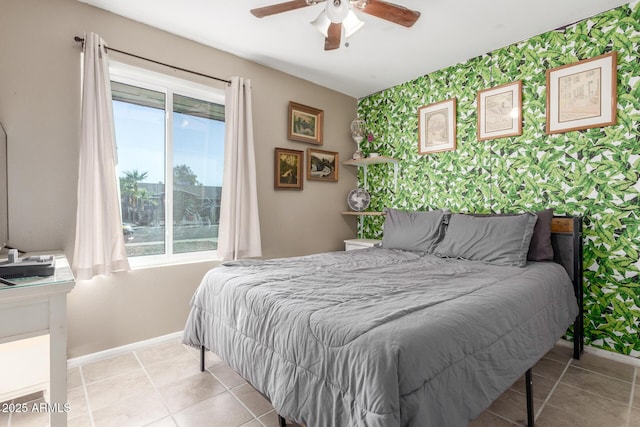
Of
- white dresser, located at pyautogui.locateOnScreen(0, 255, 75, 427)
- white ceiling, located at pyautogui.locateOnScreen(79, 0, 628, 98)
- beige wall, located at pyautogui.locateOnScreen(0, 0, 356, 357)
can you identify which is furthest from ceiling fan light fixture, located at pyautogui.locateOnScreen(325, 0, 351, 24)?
white dresser, located at pyautogui.locateOnScreen(0, 255, 75, 427)

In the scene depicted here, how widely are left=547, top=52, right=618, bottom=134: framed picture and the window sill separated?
317 centimetres

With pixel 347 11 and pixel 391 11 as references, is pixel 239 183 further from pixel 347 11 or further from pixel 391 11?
pixel 391 11

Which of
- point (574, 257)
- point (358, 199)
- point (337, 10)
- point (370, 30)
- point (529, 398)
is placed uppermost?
point (370, 30)

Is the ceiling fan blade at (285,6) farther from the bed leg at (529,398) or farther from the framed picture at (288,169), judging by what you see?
the bed leg at (529,398)

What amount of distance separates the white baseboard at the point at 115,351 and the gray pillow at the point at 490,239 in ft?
8.01

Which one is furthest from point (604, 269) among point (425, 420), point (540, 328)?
point (425, 420)

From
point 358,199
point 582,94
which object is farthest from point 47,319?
point 582,94

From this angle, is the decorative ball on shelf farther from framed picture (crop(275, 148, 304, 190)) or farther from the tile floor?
the tile floor

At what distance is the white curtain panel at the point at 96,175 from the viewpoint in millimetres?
2197

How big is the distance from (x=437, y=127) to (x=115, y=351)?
3614mm

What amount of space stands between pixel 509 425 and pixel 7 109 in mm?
3506

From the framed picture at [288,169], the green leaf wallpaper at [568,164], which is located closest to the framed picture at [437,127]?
the green leaf wallpaper at [568,164]

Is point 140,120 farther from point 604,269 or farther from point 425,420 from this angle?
point 604,269

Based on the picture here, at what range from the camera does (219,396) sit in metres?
1.90
